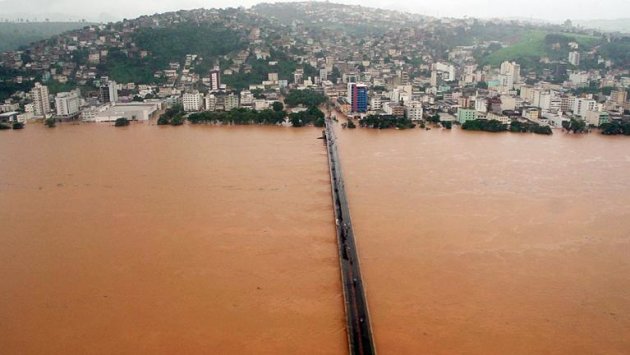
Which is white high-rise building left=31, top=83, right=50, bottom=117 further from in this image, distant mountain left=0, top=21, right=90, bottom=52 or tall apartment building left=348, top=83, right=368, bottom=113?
distant mountain left=0, top=21, right=90, bottom=52

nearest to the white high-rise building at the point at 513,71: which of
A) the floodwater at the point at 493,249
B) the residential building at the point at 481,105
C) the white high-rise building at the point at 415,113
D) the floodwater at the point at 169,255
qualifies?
the residential building at the point at 481,105

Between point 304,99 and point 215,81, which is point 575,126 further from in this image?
point 215,81

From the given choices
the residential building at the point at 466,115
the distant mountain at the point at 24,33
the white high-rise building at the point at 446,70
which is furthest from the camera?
the distant mountain at the point at 24,33

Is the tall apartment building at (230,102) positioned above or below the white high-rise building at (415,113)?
above

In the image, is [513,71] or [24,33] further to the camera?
[24,33]

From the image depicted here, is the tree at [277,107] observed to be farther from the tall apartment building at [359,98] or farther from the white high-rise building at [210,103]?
the tall apartment building at [359,98]

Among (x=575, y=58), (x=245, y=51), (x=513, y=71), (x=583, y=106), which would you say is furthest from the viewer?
(x=575, y=58)

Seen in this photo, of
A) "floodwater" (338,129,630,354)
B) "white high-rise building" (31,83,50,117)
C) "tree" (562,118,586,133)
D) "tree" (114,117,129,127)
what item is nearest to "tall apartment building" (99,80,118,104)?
"white high-rise building" (31,83,50,117)

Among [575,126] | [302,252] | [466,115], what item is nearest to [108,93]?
[466,115]
